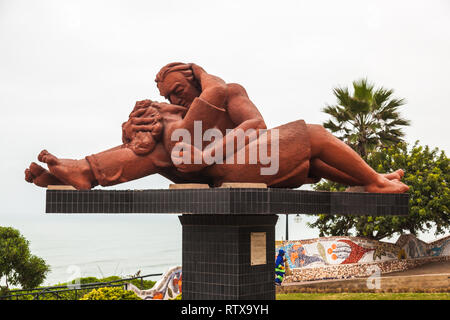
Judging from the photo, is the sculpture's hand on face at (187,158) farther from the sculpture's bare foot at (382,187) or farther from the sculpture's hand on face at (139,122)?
the sculpture's bare foot at (382,187)

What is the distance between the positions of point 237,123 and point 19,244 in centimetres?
842

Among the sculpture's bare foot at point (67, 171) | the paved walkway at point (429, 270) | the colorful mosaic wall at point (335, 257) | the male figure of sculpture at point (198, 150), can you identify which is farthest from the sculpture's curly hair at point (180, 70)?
the paved walkway at point (429, 270)

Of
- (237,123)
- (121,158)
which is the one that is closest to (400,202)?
(237,123)

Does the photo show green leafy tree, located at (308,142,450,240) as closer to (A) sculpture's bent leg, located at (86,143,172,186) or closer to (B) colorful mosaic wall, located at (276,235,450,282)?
(B) colorful mosaic wall, located at (276,235,450,282)

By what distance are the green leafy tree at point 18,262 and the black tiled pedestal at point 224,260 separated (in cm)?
744

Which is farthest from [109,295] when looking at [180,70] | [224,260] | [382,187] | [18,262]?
[18,262]

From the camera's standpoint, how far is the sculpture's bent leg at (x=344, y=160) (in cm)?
636

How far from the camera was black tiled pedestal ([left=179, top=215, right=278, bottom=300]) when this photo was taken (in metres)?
6.12

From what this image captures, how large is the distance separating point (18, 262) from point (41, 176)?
289 inches

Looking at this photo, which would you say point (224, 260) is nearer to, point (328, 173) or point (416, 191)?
point (328, 173)

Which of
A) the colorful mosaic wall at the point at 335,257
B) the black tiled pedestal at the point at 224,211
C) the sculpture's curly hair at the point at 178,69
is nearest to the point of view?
the black tiled pedestal at the point at 224,211

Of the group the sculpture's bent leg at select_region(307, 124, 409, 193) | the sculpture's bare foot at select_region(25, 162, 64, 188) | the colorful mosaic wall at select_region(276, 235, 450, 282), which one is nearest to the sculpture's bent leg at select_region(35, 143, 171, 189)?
the sculpture's bare foot at select_region(25, 162, 64, 188)
